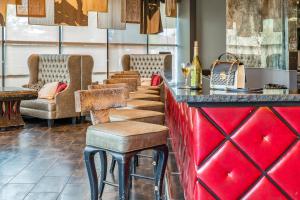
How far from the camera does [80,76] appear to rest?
848cm

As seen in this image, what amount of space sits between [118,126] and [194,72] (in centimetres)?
68

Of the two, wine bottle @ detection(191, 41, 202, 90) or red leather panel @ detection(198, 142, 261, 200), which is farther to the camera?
wine bottle @ detection(191, 41, 202, 90)

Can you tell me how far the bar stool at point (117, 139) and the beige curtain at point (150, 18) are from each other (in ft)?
19.4

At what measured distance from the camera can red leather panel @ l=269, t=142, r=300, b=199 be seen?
7.84 ft

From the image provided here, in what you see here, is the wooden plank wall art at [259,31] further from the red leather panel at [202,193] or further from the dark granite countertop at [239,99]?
the red leather panel at [202,193]

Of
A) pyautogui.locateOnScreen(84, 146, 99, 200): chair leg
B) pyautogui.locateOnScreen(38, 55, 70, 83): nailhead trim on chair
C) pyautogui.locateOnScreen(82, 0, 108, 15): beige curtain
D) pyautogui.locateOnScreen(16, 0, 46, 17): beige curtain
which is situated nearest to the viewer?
pyautogui.locateOnScreen(84, 146, 99, 200): chair leg

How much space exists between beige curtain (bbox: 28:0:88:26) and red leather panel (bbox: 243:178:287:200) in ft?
17.2

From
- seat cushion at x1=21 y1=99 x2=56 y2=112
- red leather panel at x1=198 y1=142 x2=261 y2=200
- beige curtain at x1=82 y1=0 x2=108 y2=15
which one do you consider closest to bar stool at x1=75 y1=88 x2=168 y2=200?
red leather panel at x1=198 y1=142 x2=261 y2=200

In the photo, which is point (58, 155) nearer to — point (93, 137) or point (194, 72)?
point (93, 137)

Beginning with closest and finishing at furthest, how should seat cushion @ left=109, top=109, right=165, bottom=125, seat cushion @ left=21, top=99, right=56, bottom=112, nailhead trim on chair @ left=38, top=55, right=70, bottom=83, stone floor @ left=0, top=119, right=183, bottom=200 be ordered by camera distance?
seat cushion @ left=109, top=109, right=165, bottom=125, stone floor @ left=0, top=119, right=183, bottom=200, seat cushion @ left=21, top=99, right=56, bottom=112, nailhead trim on chair @ left=38, top=55, right=70, bottom=83

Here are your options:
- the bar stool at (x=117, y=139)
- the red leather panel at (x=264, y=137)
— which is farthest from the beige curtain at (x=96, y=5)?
the red leather panel at (x=264, y=137)

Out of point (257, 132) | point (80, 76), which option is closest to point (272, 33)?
point (80, 76)

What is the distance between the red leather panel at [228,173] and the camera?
2365 millimetres

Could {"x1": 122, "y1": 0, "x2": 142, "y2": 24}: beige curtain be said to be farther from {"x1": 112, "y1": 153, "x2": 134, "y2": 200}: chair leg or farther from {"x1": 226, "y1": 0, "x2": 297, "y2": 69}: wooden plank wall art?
{"x1": 112, "y1": 153, "x2": 134, "y2": 200}: chair leg
